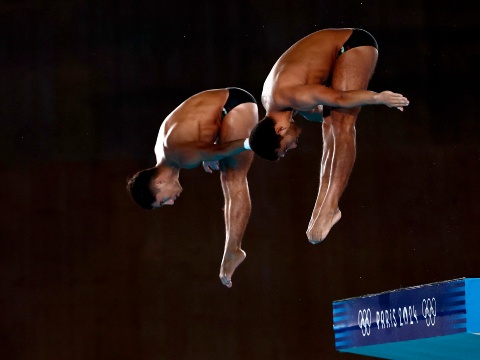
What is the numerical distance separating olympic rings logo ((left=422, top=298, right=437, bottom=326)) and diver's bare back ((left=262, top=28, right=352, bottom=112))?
1.09 meters

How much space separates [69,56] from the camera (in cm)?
811

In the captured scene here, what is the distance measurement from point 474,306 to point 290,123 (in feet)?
4.02

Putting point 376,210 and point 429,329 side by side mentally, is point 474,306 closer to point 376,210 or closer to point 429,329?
point 429,329

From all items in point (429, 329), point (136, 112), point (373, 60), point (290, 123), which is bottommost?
point (429, 329)

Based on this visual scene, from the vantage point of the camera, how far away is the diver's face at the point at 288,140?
462 centimetres

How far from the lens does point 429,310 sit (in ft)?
14.0

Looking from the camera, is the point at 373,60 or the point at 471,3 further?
the point at 471,3

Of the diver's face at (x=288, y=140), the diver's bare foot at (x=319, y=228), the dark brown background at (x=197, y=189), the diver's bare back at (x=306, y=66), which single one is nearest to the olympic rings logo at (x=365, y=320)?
the diver's bare foot at (x=319, y=228)

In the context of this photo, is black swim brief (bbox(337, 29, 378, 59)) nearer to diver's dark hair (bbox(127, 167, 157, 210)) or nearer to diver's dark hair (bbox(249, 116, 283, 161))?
diver's dark hair (bbox(249, 116, 283, 161))

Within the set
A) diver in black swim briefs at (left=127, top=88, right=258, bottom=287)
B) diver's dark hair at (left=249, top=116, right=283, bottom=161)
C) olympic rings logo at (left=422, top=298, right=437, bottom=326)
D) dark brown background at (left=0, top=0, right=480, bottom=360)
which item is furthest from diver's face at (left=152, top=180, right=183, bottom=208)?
dark brown background at (left=0, top=0, right=480, bottom=360)

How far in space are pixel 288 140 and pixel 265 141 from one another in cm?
13

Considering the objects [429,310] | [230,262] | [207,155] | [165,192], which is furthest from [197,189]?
[429,310]

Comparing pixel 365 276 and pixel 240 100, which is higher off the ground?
pixel 240 100

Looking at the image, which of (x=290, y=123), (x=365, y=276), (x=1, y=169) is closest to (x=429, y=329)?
(x=290, y=123)
